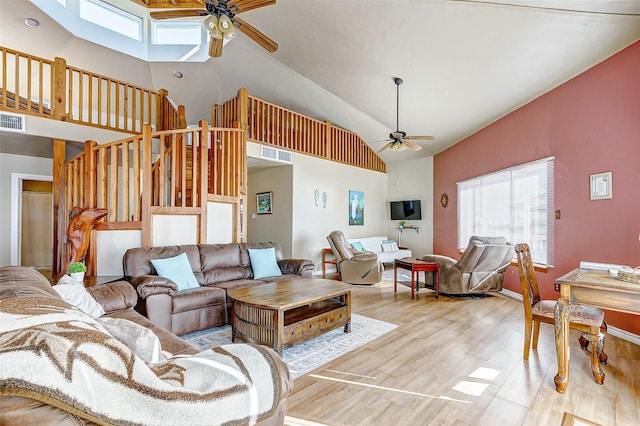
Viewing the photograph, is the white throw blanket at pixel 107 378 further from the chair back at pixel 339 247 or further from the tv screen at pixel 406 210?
the tv screen at pixel 406 210

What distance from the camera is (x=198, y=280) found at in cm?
372

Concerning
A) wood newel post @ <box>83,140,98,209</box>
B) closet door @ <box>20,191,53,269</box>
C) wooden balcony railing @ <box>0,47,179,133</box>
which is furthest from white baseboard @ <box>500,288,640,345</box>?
closet door @ <box>20,191,53,269</box>

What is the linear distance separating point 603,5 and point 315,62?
3771 mm

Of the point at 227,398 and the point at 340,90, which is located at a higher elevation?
the point at 340,90

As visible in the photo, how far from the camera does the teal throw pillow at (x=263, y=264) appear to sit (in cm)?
420

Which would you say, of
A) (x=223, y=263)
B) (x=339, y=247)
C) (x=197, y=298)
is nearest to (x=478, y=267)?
(x=339, y=247)

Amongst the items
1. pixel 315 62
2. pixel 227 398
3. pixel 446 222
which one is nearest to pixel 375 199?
pixel 446 222

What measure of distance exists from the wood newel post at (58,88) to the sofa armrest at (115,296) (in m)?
3.77

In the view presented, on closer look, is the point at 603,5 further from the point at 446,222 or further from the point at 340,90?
the point at 446,222

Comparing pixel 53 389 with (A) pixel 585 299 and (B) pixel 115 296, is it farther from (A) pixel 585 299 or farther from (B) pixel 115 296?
(A) pixel 585 299

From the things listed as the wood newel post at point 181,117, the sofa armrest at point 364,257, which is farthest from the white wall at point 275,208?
the wood newel post at point 181,117

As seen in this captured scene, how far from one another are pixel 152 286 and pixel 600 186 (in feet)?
15.4

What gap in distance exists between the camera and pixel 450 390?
218 cm

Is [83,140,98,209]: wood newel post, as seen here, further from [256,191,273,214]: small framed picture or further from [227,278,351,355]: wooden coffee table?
[256,191,273,214]: small framed picture
